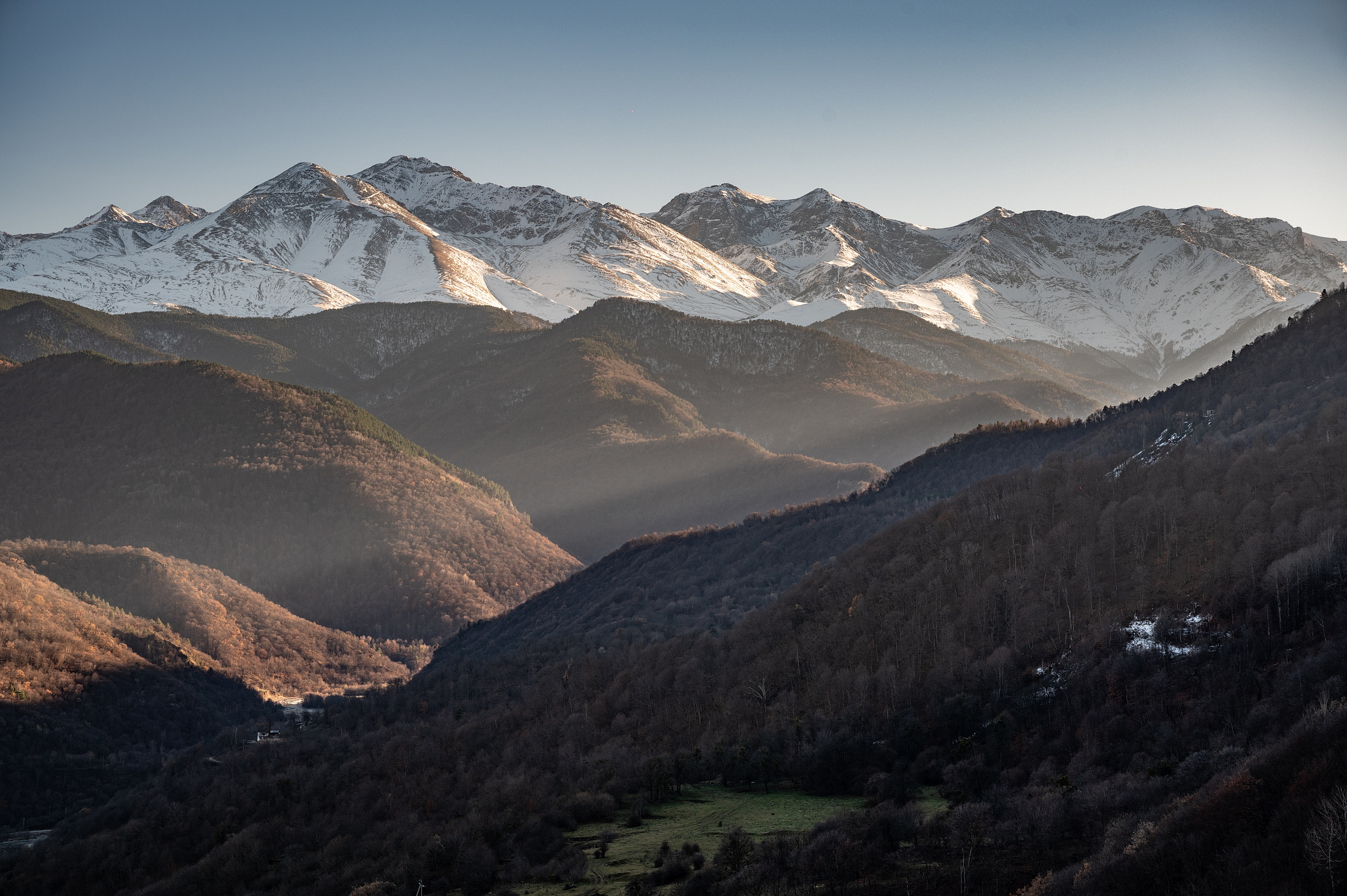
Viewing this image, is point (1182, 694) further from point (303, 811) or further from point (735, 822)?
point (303, 811)

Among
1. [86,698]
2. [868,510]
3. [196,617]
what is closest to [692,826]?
[868,510]

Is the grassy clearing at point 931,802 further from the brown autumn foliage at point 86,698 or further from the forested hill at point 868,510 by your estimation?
the brown autumn foliage at point 86,698

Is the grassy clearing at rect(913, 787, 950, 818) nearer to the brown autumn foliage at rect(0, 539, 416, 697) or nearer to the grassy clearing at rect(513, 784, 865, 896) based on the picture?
the grassy clearing at rect(513, 784, 865, 896)

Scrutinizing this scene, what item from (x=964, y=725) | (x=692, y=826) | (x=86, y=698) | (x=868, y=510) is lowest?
(x=692, y=826)

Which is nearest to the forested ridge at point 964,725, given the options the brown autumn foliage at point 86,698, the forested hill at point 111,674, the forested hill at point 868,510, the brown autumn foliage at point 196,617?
the forested hill at point 868,510

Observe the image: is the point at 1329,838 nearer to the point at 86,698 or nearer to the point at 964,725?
the point at 964,725

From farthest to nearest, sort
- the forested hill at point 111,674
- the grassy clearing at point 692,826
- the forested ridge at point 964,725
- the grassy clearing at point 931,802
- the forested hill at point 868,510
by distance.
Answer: the forested hill at point 111,674 < the forested hill at point 868,510 < the grassy clearing at point 931,802 < the grassy clearing at point 692,826 < the forested ridge at point 964,725
